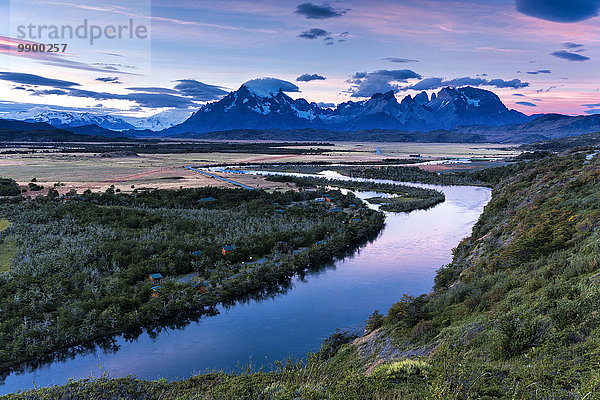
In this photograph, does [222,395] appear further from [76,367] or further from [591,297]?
[76,367]

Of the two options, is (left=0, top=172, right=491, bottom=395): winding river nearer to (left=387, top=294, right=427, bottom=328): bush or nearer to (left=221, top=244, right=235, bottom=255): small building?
(left=387, top=294, right=427, bottom=328): bush

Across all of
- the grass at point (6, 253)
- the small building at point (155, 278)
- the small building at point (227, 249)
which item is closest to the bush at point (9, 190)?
the grass at point (6, 253)

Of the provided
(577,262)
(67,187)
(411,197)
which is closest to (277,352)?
(577,262)

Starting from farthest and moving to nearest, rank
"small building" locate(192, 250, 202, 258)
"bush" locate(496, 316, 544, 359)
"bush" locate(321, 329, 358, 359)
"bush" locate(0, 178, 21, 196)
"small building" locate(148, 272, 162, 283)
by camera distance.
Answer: "bush" locate(0, 178, 21, 196)
"small building" locate(192, 250, 202, 258)
"small building" locate(148, 272, 162, 283)
"bush" locate(321, 329, 358, 359)
"bush" locate(496, 316, 544, 359)

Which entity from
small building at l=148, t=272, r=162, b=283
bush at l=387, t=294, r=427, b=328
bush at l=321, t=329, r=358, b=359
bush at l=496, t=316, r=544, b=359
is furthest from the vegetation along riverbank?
bush at l=496, t=316, r=544, b=359

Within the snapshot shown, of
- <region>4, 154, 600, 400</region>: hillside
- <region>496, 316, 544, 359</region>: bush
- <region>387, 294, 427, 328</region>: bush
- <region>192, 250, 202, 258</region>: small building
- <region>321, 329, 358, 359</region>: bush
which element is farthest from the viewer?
<region>192, 250, 202, 258</region>: small building

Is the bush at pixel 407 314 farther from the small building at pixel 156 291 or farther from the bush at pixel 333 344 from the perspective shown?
the small building at pixel 156 291
